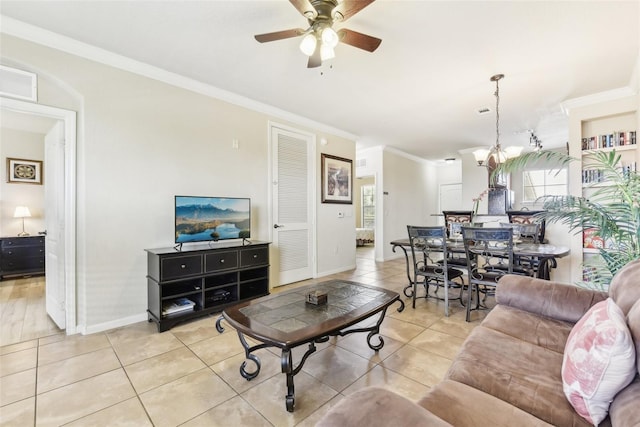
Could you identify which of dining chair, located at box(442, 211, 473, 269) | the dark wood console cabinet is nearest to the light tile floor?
dining chair, located at box(442, 211, 473, 269)

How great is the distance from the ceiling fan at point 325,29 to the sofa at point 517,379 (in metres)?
1.97

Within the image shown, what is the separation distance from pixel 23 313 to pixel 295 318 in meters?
3.35

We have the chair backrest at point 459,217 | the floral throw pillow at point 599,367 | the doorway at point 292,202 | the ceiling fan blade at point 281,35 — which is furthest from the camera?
the chair backrest at point 459,217

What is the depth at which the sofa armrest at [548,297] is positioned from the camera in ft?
5.65

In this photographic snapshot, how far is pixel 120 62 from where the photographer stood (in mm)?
2764

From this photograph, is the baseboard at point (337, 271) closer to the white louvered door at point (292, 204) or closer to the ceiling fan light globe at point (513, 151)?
the white louvered door at point (292, 204)

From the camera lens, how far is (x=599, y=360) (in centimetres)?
94

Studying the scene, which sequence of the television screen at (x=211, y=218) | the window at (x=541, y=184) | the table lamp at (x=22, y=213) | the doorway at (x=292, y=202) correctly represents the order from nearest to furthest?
1. the television screen at (x=211, y=218)
2. the doorway at (x=292, y=202)
3. the table lamp at (x=22, y=213)
4. the window at (x=541, y=184)

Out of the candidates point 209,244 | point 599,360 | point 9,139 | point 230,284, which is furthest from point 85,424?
point 9,139

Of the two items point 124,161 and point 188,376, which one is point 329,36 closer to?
point 124,161

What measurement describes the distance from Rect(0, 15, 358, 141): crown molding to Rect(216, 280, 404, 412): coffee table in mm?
2612

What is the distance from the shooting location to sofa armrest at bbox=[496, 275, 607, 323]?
172 centimetres

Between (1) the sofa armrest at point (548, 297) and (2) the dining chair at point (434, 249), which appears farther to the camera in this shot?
(2) the dining chair at point (434, 249)

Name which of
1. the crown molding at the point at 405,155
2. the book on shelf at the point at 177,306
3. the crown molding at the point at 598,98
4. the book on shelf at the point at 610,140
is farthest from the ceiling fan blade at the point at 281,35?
the crown molding at the point at 405,155
